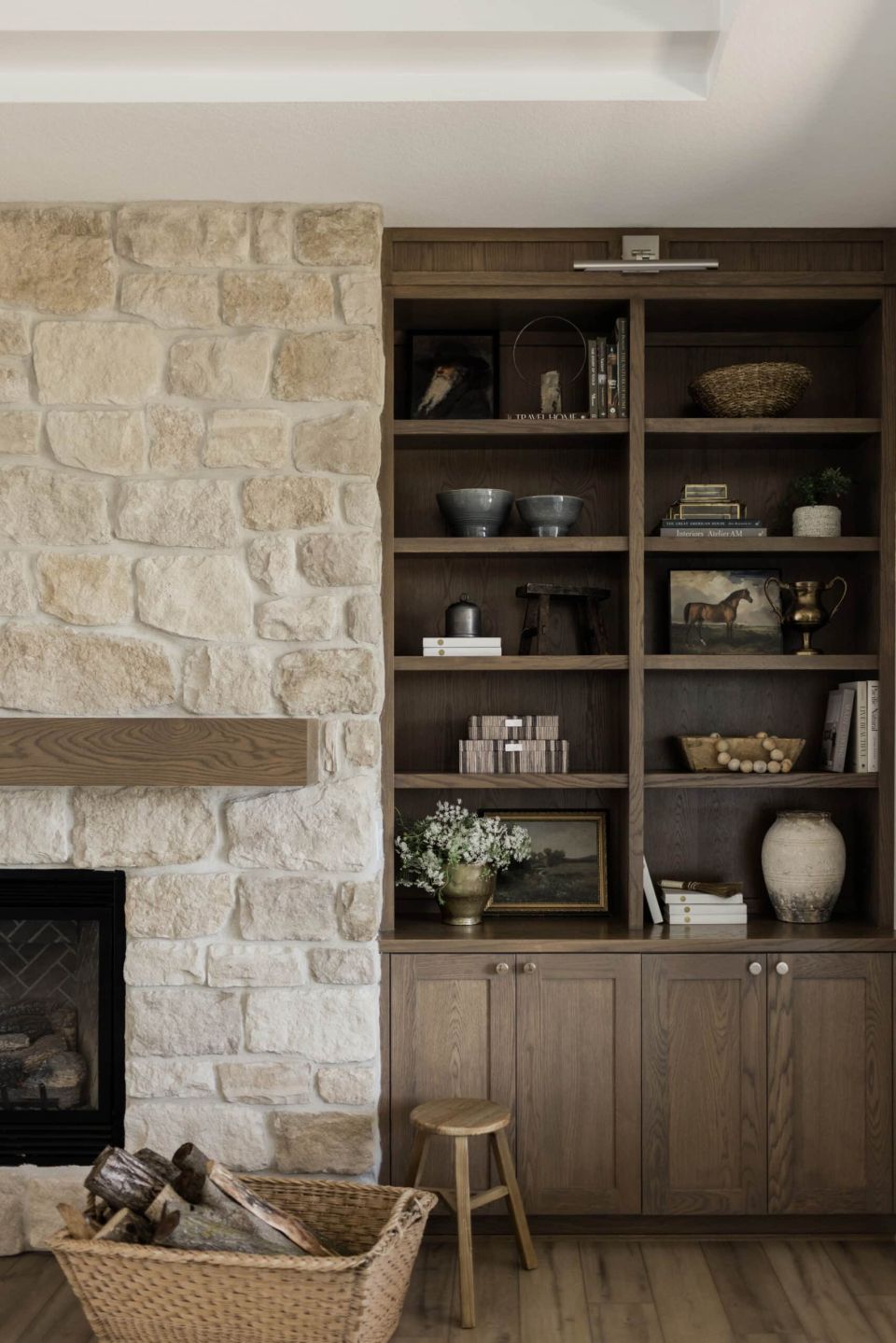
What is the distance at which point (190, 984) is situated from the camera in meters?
2.95

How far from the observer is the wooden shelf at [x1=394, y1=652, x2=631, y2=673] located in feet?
10.5

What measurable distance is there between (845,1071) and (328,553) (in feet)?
6.03

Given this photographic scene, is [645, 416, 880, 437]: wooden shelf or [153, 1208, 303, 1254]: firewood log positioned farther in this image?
[645, 416, 880, 437]: wooden shelf

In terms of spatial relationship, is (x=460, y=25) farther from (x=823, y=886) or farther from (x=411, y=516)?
(x=823, y=886)

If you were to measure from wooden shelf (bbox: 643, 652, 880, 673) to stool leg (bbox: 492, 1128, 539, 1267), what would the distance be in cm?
126

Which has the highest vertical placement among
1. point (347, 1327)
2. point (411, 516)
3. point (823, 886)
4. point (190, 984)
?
point (411, 516)

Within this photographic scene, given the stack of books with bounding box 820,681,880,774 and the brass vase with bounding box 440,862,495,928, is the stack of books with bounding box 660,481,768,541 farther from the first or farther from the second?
the brass vase with bounding box 440,862,495,928

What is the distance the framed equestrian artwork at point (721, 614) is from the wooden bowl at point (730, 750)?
0.25m

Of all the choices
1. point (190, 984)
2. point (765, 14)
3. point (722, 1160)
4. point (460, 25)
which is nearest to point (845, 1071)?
point (722, 1160)

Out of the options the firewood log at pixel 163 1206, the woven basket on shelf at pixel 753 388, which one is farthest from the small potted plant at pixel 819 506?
the firewood log at pixel 163 1206

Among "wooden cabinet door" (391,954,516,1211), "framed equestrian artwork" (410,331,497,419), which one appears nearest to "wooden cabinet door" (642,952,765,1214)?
"wooden cabinet door" (391,954,516,1211)

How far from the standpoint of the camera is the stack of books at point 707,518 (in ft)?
10.7

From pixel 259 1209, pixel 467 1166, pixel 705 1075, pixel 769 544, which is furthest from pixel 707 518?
pixel 259 1209

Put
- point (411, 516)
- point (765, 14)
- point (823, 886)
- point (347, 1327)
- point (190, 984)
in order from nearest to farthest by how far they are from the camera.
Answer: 1. point (765, 14)
2. point (347, 1327)
3. point (190, 984)
4. point (823, 886)
5. point (411, 516)
